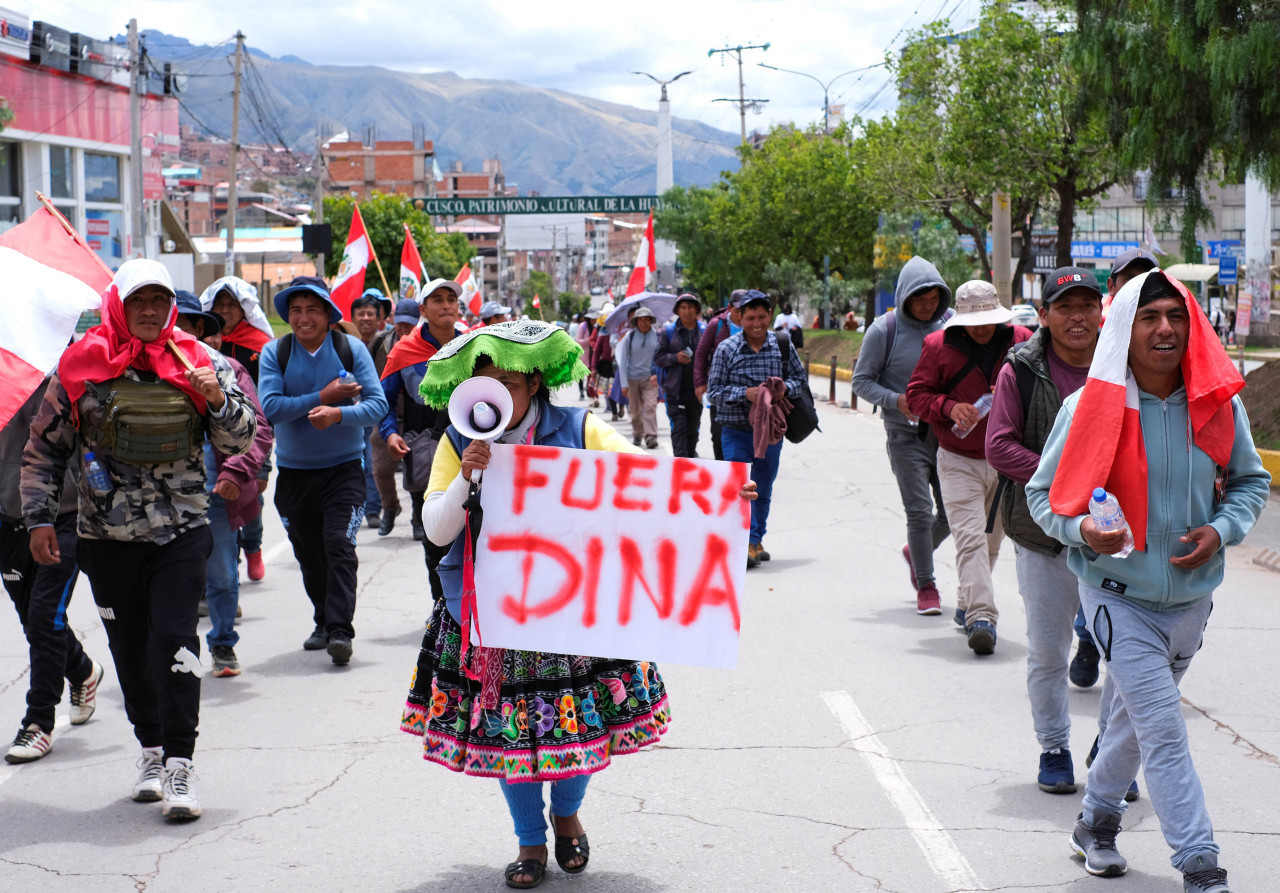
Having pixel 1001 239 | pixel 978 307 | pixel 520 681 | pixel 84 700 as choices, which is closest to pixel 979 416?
pixel 978 307

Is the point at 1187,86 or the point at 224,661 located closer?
the point at 224,661

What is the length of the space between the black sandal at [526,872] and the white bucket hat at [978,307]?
380 cm

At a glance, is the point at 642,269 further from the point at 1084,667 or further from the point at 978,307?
the point at 1084,667

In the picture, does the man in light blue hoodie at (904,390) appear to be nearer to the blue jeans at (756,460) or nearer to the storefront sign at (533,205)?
the blue jeans at (756,460)

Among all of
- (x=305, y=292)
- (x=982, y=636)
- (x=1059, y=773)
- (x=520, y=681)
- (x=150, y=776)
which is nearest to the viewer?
(x=520, y=681)

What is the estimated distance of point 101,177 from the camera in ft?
143

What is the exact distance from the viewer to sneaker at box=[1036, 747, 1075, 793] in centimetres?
529

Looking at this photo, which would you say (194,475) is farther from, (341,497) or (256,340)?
(256,340)

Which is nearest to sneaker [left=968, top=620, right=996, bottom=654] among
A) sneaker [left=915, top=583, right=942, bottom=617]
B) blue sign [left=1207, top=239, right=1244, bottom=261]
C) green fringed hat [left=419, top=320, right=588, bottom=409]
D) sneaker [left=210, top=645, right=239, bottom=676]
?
sneaker [left=915, top=583, right=942, bottom=617]

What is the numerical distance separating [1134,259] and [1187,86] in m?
11.4

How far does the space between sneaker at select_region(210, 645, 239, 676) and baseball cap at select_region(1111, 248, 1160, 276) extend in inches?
188

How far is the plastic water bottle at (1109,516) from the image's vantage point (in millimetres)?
4031

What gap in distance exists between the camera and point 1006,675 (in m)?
7.12

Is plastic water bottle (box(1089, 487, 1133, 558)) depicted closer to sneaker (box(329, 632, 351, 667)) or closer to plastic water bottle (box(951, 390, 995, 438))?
plastic water bottle (box(951, 390, 995, 438))
